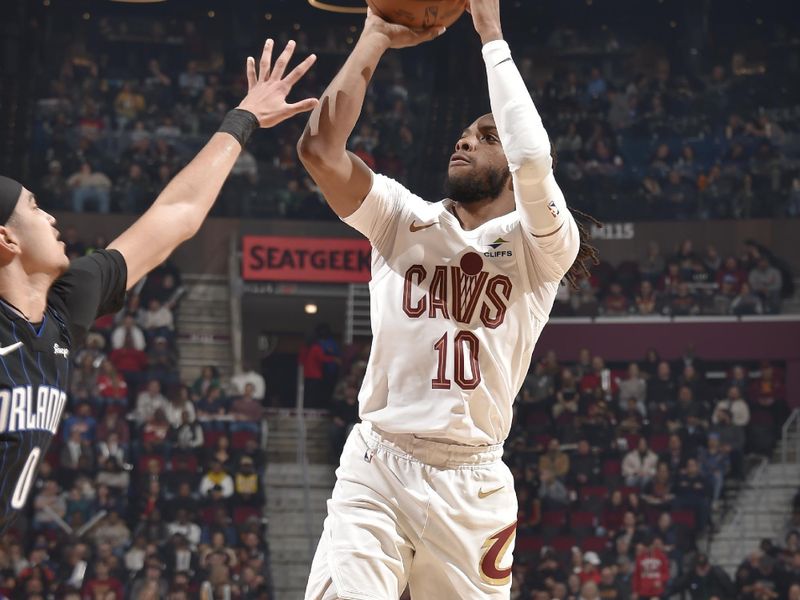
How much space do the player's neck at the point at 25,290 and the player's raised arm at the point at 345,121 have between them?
1.27 m

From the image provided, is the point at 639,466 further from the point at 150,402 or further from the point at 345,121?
the point at 345,121

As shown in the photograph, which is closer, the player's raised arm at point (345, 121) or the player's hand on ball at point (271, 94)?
the player's hand on ball at point (271, 94)

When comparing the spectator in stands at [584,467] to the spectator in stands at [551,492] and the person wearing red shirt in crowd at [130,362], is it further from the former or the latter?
the person wearing red shirt in crowd at [130,362]

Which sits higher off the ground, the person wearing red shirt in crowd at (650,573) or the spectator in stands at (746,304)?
the spectator in stands at (746,304)

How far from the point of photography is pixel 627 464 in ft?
47.3

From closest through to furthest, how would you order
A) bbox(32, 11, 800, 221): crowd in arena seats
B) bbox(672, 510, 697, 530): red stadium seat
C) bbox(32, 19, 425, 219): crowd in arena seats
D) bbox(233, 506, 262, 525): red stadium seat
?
bbox(233, 506, 262, 525): red stadium seat, bbox(672, 510, 697, 530): red stadium seat, bbox(32, 19, 425, 219): crowd in arena seats, bbox(32, 11, 800, 221): crowd in arena seats

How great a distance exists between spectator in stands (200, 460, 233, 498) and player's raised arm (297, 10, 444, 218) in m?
10.1

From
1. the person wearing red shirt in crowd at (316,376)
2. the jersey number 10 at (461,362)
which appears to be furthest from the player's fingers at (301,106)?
the person wearing red shirt in crowd at (316,376)

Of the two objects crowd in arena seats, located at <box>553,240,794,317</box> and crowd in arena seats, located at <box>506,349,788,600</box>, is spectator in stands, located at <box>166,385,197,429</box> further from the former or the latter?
crowd in arena seats, located at <box>553,240,794,317</box>

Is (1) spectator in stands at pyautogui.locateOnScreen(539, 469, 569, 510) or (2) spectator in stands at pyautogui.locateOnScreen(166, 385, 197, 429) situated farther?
(2) spectator in stands at pyautogui.locateOnScreen(166, 385, 197, 429)

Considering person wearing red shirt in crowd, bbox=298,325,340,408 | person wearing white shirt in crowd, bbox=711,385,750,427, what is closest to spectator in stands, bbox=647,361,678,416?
person wearing white shirt in crowd, bbox=711,385,750,427

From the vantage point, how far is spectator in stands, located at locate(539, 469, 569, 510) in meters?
14.0

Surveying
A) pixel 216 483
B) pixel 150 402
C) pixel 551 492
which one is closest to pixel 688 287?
pixel 551 492

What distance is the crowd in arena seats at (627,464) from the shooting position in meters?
13.1
